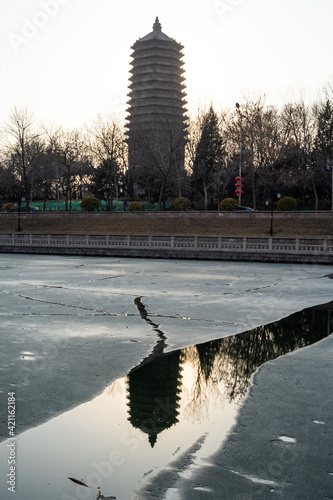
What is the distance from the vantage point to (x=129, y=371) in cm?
636

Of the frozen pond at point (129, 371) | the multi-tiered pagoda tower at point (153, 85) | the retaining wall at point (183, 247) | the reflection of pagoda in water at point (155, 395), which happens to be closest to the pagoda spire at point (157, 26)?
the multi-tiered pagoda tower at point (153, 85)

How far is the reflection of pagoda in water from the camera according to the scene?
468 centimetres

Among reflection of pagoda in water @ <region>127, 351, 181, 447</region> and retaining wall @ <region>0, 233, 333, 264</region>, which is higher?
retaining wall @ <region>0, 233, 333, 264</region>

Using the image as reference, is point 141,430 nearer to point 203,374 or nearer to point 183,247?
point 203,374

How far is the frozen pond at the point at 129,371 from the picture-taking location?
3.92m

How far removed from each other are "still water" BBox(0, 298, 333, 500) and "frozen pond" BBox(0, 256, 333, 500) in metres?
0.01

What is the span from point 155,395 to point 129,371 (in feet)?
3.32

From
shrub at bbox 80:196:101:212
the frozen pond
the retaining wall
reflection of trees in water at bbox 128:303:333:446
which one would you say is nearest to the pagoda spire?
shrub at bbox 80:196:101:212

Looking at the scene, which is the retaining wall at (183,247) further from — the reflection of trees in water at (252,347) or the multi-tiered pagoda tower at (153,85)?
the multi-tiered pagoda tower at (153,85)

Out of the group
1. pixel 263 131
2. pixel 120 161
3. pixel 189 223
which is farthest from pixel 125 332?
pixel 120 161

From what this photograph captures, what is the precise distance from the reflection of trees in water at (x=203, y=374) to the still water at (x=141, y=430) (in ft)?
0.03

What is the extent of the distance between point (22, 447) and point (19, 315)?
20.4 ft

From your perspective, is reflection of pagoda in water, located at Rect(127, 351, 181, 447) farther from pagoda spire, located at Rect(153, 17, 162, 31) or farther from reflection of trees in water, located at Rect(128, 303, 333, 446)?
pagoda spire, located at Rect(153, 17, 162, 31)

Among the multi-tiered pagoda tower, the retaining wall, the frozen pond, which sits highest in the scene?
the multi-tiered pagoda tower
